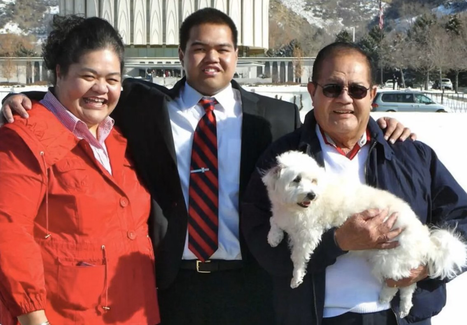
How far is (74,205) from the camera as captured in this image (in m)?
3.01

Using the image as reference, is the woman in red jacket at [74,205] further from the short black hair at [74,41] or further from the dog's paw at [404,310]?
the dog's paw at [404,310]

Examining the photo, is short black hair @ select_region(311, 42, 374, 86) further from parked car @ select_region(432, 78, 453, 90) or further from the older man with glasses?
parked car @ select_region(432, 78, 453, 90)

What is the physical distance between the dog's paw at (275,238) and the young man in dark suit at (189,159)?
682 mm

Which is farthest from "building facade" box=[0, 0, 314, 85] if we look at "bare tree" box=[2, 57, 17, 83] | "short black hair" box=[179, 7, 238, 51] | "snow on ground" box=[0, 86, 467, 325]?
"short black hair" box=[179, 7, 238, 51]

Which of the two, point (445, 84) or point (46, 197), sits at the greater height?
point (445, 84)

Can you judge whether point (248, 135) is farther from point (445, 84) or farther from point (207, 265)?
point (445, 84)

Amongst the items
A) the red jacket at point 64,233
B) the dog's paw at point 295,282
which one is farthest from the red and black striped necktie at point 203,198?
the dog's paw at point 295,282

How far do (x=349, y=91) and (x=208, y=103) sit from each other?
1198mm

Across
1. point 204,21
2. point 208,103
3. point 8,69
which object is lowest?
point 208,103

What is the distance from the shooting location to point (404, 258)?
3107mm

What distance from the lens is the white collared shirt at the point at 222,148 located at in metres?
3.93

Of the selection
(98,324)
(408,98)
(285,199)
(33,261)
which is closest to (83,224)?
(33,261)

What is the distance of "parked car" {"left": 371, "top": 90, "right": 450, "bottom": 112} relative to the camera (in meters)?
26.8

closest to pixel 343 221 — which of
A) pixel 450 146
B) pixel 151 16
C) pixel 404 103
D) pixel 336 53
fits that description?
pixel 336 53
